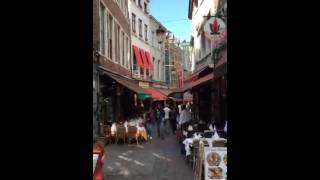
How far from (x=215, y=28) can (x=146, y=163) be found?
4.51 m

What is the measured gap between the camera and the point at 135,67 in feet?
92.8

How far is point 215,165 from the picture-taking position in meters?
6.78

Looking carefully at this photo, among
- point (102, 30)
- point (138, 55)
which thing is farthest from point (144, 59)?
point (102, 30)

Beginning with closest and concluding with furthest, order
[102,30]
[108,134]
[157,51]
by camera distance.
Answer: [108,134], [102,30], [157,51]

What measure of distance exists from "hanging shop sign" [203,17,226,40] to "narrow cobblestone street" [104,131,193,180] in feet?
11.8

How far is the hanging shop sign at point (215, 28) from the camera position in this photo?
1235cm

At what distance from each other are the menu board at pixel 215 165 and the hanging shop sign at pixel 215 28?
608 cm

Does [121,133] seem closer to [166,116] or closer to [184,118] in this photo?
[184,118]

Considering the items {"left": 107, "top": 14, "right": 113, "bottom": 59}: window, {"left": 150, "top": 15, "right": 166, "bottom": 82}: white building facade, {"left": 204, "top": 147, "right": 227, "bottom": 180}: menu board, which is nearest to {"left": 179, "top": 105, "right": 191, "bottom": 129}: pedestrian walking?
{"left": 107, "top": 14, "right": 113, "bottom": 59}: window

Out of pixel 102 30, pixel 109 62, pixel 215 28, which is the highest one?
pixel 102 30
